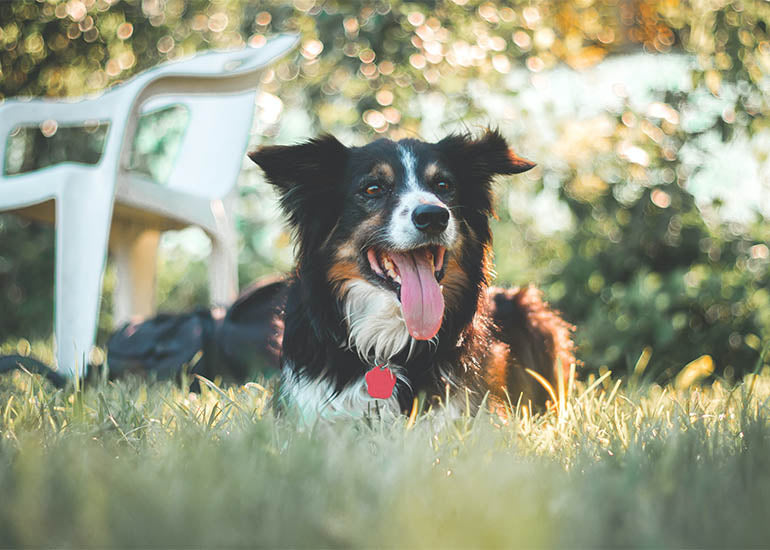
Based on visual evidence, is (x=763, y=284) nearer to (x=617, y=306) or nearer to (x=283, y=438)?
(x=617, y=306)

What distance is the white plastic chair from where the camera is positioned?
9.26 feet

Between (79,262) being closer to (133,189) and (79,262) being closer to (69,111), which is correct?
(133,189)

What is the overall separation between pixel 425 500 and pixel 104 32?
16.4 feet

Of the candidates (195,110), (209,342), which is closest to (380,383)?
(209,342)

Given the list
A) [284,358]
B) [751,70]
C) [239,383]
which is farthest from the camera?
[751,70]

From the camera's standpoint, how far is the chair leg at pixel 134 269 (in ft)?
12.3

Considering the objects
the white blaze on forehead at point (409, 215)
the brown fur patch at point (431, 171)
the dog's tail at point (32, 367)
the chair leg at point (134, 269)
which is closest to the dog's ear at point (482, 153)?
→ the brown fur patch at point (431, 171)

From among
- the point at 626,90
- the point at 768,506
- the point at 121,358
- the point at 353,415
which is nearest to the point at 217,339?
the point at 121,358

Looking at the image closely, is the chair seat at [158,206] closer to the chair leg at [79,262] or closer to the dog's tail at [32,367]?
the chair leg at [79,262]

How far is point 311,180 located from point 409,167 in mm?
365

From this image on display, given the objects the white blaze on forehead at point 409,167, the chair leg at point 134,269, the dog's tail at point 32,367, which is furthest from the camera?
the chair leg at point 134,269

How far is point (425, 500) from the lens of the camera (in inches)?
44.6

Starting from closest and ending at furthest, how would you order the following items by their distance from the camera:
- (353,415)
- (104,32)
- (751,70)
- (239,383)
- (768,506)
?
(768,506) → (353,415) → (239,383) → (751,70) → (104,32)

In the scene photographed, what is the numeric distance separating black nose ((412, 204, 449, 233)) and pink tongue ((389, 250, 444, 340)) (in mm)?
159
